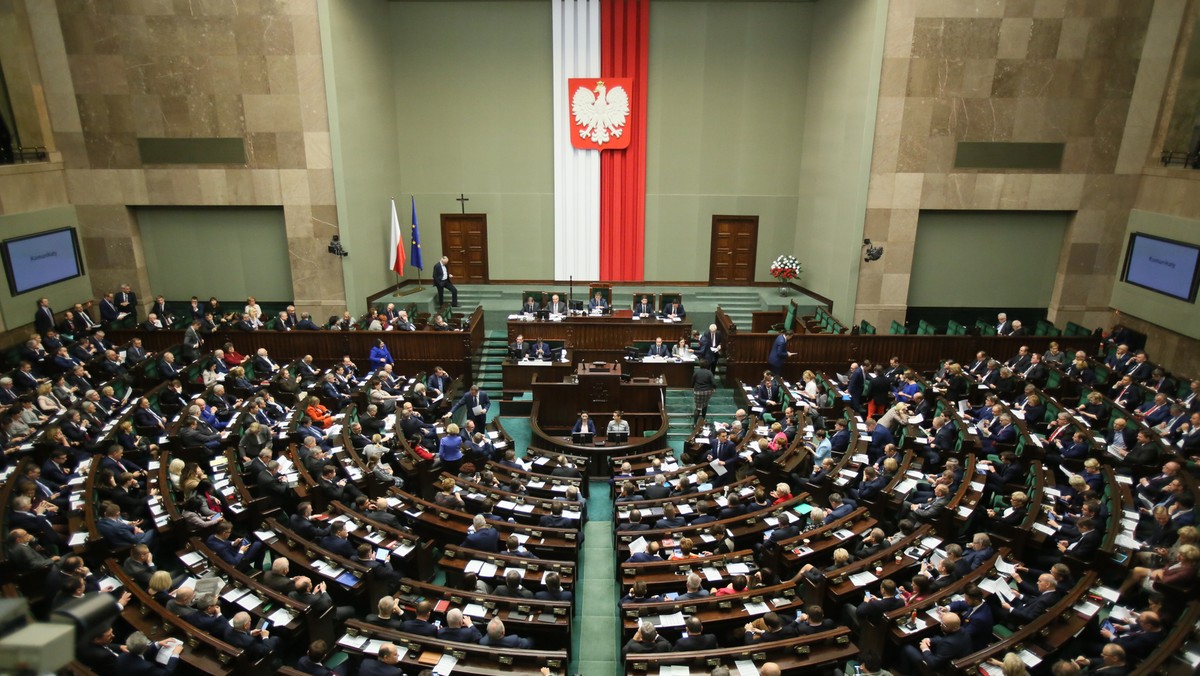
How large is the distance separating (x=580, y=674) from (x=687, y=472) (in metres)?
3.85

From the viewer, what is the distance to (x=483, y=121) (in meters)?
20.2

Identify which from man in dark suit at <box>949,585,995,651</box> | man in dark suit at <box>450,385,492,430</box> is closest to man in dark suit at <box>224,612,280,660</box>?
man in dark suit at <box>450,385,492,430</box>

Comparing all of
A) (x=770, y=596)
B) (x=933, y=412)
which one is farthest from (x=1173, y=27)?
(x=770, y=596)

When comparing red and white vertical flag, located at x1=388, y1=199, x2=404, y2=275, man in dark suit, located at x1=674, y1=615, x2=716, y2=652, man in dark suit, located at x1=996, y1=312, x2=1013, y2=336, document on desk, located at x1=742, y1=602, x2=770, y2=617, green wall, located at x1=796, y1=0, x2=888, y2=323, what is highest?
green wall, located at x1=796, y1=0, x2=888, y2=323

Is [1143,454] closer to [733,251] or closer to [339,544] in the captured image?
[339,544]

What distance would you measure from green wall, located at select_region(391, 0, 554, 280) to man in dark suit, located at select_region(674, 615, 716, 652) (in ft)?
50.8

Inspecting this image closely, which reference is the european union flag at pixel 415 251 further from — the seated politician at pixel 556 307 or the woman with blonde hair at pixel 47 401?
the woman with blonde hair at pixel 47 401

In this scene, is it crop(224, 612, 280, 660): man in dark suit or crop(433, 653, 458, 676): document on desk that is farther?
crop(224, 612, 280, 660): man in dark suit

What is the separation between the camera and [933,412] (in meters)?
12.6

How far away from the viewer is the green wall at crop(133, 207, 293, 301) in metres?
18.0

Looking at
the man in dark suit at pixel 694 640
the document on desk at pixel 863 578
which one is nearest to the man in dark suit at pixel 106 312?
the man in dark suit at pixel 694 640

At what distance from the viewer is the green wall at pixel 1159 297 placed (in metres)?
14.4

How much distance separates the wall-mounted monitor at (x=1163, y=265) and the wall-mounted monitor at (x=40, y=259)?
24.6 meters

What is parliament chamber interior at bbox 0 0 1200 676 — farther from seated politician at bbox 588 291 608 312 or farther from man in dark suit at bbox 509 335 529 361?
seated politician at bbox 588 291 608 312
